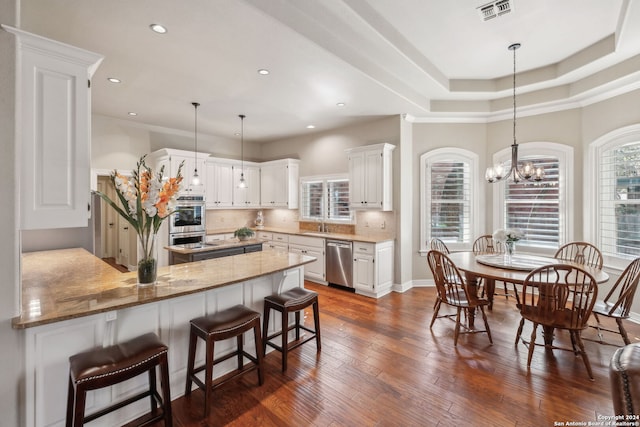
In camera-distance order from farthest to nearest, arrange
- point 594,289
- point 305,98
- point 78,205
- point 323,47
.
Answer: point 305,98, point 323,47, point 594,289, point 78,205

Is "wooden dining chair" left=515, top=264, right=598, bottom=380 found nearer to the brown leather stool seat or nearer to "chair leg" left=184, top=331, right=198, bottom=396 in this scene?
the brown leather stool seat

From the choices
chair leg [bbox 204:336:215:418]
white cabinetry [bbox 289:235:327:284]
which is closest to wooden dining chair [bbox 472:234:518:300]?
white cabinetry [bbox 289:235:327:284]

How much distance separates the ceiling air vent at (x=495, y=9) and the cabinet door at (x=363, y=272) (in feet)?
10.6

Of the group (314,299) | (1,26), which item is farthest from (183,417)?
(1,26)

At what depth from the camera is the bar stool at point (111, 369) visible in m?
1.53

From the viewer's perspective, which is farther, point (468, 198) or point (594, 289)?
point (468, 198)

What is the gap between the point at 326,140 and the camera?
5906 mm

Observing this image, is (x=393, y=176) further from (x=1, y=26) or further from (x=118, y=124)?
(x=118, y=124)

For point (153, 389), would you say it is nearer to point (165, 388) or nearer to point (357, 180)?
point (165, 388)

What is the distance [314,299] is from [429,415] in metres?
1.28

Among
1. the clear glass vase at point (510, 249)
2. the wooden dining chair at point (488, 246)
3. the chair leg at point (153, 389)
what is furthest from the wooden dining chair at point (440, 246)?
the chair leg at point (153, 389)

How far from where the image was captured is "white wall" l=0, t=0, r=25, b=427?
58.8 inches

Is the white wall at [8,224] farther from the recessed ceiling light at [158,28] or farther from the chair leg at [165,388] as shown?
the recessed ceiling light at [158,28]

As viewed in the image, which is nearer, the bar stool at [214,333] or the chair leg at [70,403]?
the chair leg at [70,403]
